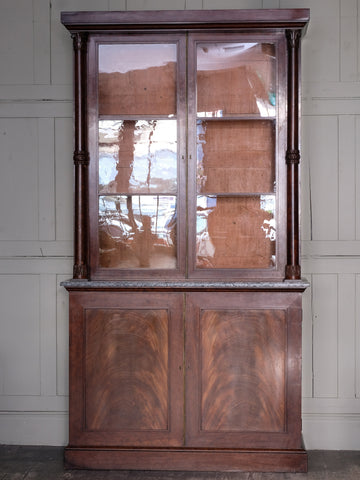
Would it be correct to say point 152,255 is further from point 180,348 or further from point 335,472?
point 335,472

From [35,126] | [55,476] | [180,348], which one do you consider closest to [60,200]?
[35,126]

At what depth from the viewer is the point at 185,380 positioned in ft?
7.79

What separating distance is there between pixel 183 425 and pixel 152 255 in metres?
0.94

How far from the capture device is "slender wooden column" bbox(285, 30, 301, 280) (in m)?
2.32

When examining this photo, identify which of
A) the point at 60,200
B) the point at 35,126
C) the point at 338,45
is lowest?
the point at 60,200

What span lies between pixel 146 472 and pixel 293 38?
2.46 m

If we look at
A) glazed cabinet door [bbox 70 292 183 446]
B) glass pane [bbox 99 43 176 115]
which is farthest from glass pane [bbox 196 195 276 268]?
glass pane [bbox 99 43 176 115]

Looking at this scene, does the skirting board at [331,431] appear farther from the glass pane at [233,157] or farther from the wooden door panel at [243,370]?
the glass pane at [233,157]

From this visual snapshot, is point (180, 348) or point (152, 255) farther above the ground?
point (152, 255)

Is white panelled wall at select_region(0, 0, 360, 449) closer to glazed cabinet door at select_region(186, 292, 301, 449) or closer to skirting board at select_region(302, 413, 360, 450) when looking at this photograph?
skirting board at select_region(302, 413, 360, 450)

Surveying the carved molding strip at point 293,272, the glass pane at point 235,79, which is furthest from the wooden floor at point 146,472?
the glass pane at point 235,79

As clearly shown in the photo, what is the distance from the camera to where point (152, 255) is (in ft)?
8.00

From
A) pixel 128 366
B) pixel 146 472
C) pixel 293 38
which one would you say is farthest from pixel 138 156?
pixel 146 472

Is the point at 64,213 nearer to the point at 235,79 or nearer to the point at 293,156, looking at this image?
the point at 235,79
